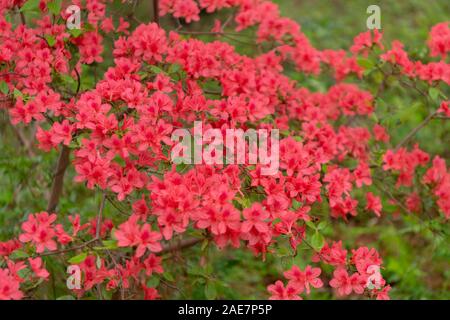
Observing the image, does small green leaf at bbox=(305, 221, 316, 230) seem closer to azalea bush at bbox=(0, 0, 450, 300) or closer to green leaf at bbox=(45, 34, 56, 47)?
azalea bush at bbox=(0, 0, 450, 300)

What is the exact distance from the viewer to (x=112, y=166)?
177 centimetres

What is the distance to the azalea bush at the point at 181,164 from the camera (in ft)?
5.64

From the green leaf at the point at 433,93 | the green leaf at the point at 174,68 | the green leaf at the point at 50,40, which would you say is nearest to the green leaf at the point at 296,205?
the green leaf at the point at 174,68

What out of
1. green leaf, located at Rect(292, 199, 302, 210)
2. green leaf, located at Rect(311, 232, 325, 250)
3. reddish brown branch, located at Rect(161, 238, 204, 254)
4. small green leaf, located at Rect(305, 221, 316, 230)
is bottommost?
reddish brown branch, located at Rect(161, 238, 204, 254)

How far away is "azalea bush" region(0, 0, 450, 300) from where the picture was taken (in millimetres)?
1720

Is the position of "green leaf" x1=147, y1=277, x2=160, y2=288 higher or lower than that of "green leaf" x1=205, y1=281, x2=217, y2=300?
higher

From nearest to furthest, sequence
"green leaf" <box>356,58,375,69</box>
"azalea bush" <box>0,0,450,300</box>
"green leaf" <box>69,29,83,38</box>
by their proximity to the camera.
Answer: "azalea bush" <box>0,0,450,300</box>, "green leaf" <box>69,29,83,38</box>, "green leaf" <box>356,58,375,69</box>

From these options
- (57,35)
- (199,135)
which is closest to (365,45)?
(199,135)

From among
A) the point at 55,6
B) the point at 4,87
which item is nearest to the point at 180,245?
the point at 4,87

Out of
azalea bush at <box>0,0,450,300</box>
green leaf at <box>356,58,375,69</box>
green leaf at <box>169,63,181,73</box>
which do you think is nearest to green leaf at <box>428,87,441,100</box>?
azalea bush at <box>0,0,450,300</box>

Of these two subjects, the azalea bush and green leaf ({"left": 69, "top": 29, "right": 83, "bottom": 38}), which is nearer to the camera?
the azalea bush

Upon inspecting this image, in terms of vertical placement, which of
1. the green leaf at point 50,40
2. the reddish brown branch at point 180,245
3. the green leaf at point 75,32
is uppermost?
the green leaf at point 75,32

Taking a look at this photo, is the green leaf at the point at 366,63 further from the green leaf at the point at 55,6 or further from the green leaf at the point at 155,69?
the green leaf at the point at 55,6

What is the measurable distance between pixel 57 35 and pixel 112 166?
1.93 ft
